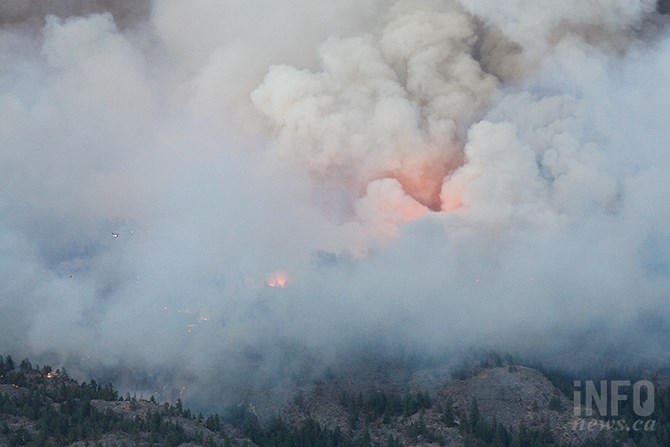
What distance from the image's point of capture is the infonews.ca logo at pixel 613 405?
179125 millimetres

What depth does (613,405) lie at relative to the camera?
186125 mm

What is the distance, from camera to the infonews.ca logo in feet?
588

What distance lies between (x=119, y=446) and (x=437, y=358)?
45.2 m

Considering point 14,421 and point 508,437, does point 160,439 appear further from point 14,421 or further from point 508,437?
point 508,437

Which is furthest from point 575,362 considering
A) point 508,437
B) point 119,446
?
point 119,446

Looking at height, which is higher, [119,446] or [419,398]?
[419,398]

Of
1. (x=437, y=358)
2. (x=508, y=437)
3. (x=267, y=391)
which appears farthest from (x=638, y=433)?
(x=267, y=391)

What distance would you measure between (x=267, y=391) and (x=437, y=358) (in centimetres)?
1745

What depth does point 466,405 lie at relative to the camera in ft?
602

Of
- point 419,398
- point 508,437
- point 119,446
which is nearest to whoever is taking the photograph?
point 119,446

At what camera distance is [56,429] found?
168 m

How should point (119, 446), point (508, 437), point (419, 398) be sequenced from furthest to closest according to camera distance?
point (419, 398)
point (508, 437)
point (119, 446)

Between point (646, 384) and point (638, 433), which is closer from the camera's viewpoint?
point (638, 433)

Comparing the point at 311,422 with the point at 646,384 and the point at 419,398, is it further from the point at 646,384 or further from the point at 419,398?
the point at 646,384
